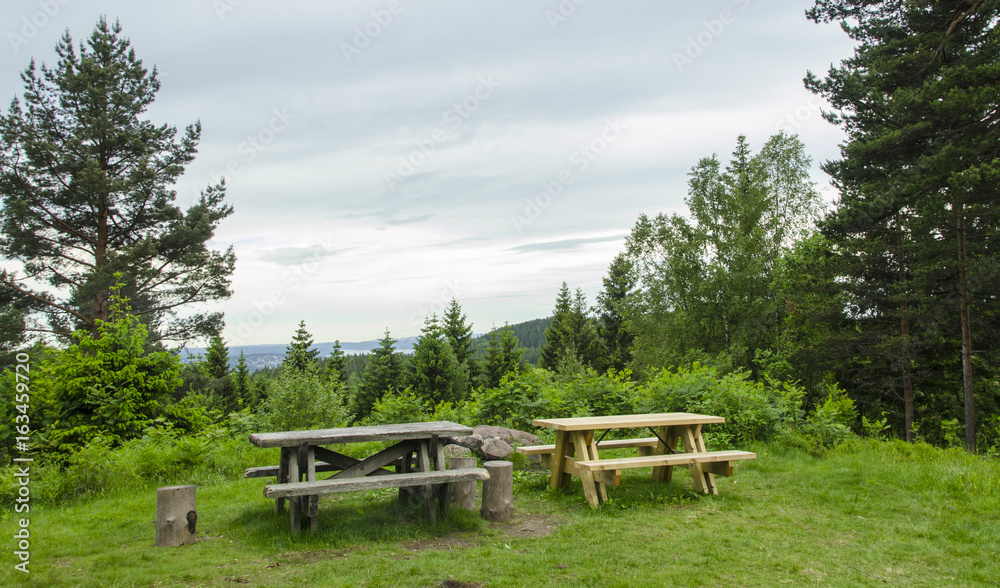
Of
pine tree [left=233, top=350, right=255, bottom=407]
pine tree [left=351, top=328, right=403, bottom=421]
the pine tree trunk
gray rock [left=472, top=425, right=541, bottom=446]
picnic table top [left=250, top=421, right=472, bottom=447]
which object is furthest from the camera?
pine tree [left=233, top=350, right=255, bottom=407]

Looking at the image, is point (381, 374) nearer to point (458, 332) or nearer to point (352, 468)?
point (458, 332)

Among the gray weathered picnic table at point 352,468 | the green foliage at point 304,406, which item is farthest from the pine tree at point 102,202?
the gray weathered picnic table at point 352,468

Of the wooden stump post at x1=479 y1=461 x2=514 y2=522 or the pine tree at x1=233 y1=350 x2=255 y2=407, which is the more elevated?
the wooden stump post at x1=479 y1=461 x2=514 y2=522

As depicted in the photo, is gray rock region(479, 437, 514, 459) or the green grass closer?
the green grass

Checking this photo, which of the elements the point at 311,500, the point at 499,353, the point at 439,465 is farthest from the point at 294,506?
the point at 499,353

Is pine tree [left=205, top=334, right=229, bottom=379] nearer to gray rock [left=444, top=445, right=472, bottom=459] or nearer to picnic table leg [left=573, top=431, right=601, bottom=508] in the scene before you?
gray rock [left=444, top=445, right=472, bottom=459]

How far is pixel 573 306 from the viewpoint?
173 feet

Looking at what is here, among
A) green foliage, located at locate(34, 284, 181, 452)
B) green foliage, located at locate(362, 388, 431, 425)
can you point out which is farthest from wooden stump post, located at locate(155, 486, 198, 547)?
green foliage, located at locate(362, 388, 431, 425)

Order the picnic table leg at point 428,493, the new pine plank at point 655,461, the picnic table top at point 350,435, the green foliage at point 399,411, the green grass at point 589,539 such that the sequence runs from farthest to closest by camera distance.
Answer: the green foliage at point 399,411
the new pine plank at point 655,461
the picnic table leg at point 428,493
the picnic table top at point 350,435
the green grass at point 589,539

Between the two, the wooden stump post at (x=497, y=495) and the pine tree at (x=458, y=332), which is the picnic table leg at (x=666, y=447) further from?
the pine tree at (x=458, y=332)

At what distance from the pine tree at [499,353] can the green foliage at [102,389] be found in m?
32.8

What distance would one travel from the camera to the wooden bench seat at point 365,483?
4348 mm

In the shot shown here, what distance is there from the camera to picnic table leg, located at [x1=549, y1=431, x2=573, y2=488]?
6.11 metres

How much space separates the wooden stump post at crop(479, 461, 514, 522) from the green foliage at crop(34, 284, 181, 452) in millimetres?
5484
